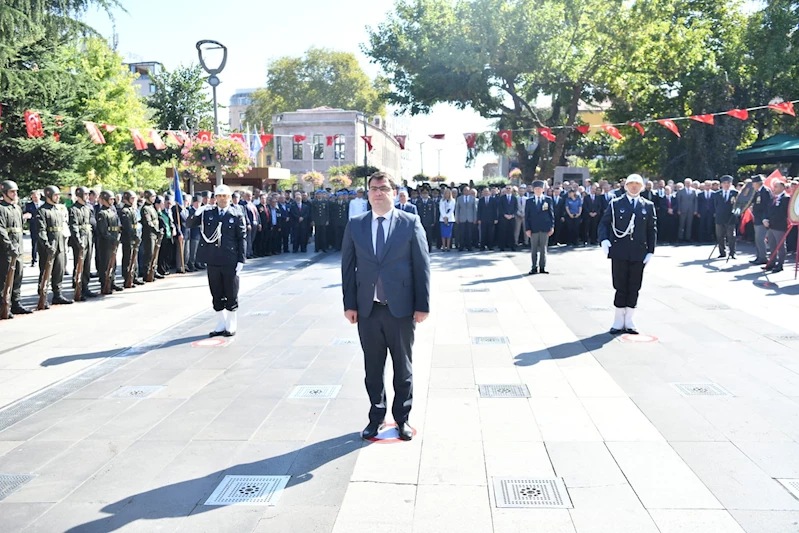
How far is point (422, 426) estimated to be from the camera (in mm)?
5277

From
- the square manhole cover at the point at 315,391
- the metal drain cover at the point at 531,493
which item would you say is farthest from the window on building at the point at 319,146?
the metal drain cover at the point at 531,493

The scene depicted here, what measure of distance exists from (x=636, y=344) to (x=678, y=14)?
30.8m

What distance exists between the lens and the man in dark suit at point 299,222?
21000mm

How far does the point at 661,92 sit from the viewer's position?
33.0 metres

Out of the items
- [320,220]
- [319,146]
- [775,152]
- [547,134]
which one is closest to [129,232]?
[320,220]

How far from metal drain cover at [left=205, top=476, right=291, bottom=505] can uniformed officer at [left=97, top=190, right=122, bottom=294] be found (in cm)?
941

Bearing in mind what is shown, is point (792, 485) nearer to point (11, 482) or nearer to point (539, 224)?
point (11, 482)

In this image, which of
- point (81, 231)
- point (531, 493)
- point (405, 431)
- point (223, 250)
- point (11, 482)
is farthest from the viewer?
point (81, 231)

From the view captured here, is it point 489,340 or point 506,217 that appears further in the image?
point 506,217

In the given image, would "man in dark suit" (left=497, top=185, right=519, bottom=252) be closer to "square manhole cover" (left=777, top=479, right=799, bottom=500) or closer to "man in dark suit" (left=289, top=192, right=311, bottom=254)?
"man in dark suit" (left=289, top=192, right=311, bottom=254)

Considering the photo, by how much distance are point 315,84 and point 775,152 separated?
65414 mm

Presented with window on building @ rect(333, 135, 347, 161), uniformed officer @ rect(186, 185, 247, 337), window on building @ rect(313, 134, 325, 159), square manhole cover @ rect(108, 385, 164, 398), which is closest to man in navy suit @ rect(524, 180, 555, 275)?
uniformed officer @ rect(186, 185, 247, 337)

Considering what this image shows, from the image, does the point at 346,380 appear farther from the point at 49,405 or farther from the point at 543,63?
the point at 543,63

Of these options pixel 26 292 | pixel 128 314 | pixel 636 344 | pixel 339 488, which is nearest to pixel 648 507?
pixel 339 488
